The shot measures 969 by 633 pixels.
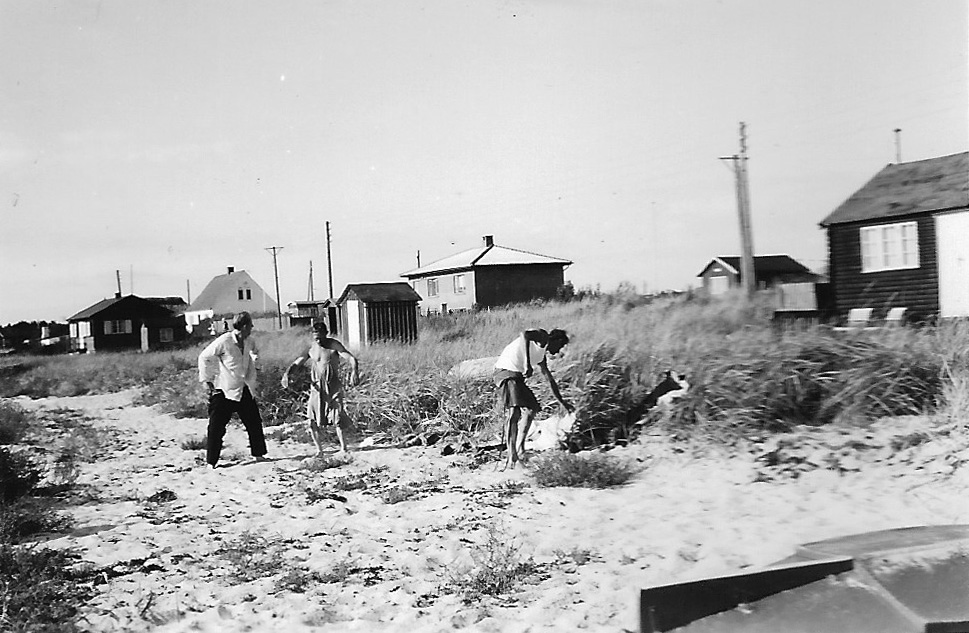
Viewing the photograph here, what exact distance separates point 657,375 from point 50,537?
10.2 feet

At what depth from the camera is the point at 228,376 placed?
15.9 feet

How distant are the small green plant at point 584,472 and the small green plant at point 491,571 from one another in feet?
2.24

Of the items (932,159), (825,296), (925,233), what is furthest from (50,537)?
(932,159)

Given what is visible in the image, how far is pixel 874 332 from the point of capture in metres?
3.50

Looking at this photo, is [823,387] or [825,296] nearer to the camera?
[825,296]

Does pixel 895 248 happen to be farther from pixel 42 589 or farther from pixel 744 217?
pixel 42 589

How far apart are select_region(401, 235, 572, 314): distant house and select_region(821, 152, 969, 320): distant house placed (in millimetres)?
1364

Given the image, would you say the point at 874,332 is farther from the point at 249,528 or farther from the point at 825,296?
the point at 249,528

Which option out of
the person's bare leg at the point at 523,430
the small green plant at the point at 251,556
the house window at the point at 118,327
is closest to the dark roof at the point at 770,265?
the person's bare leg at the point at 523,430

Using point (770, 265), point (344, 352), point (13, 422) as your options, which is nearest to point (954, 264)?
point (770, 265)

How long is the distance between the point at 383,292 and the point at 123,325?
4.82 feet

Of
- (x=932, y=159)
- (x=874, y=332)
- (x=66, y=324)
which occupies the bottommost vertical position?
(x=874, y=332)

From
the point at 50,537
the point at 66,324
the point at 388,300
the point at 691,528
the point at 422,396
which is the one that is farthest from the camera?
the point at 422,396

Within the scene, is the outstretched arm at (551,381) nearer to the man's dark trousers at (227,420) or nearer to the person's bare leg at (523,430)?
the person's bare leg at (523,430)
